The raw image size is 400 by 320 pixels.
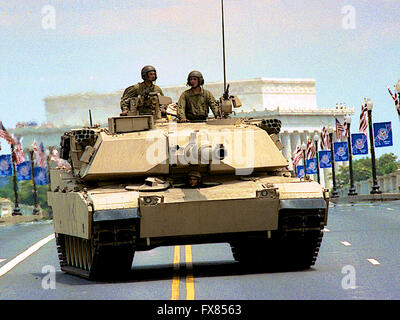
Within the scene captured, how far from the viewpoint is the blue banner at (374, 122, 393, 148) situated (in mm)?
64419

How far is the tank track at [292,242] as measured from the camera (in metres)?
18.2

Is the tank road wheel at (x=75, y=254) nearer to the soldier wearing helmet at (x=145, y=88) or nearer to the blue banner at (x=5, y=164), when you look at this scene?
the soldier wearing helmet at (x=145, y=88)

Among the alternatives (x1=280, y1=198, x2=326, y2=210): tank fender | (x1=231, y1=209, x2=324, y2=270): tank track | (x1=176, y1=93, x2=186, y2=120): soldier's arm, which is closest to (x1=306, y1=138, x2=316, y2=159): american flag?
(x1=176, y1=93, x2=186, y2=120): soldier's arm

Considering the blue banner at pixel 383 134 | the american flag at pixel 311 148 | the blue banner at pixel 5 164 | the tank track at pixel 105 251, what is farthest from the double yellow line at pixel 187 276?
the american flag at pixel 311 148

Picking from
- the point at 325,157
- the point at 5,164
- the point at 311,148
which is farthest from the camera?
the point at 325,157

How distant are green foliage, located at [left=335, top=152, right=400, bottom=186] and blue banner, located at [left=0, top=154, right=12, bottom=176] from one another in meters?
74.3

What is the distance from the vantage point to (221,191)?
18297 millimetres

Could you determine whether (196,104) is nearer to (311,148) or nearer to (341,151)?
(341,151)

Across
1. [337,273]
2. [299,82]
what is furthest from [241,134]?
[299,82]

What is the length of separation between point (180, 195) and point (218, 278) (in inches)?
57.7

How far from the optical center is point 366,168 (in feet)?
506

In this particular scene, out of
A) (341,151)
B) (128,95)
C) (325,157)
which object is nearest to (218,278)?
(128,95)

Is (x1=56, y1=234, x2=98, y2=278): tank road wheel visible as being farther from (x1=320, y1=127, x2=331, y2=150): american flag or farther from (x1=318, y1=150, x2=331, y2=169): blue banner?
(x1=318, y1=150, x2=331, y2=169): blue banner

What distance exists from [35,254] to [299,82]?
12666 cm
